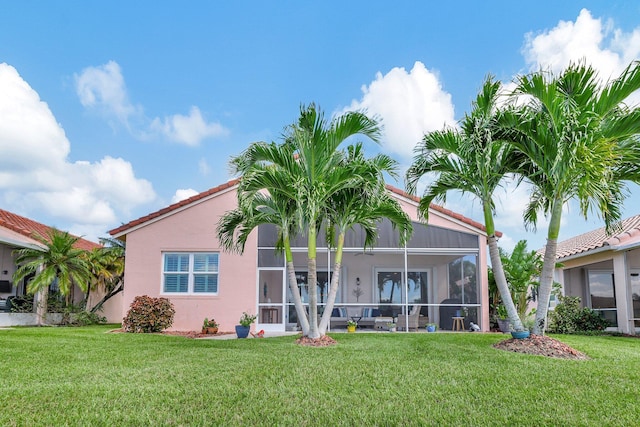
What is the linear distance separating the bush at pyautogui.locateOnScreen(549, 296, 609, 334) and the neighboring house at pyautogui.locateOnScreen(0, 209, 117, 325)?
753 inches

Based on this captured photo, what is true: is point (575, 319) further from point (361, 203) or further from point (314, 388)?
point (314, 388)

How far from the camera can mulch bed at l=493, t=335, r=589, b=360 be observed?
9164 mm

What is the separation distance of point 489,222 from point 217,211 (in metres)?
10.1

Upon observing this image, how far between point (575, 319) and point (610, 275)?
487cm

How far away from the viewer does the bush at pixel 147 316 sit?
1538 cm

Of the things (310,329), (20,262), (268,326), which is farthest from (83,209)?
(310,329)

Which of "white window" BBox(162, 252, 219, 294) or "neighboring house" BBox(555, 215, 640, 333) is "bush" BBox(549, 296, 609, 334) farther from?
"white window" BBox(162, 252, 219, 294)

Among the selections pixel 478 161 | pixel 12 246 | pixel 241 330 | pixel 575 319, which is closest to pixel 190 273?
pixel 241 330

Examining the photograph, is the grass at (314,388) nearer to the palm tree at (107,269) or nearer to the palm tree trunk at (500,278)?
the palm tree trunk at (500,278)

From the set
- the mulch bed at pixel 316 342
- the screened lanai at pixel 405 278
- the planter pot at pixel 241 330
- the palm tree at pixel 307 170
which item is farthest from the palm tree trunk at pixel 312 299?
the screened lanai at pixel 405 278

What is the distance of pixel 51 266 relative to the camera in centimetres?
1809

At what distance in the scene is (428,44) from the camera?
14984 millimetres

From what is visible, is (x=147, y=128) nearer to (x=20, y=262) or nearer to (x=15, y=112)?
(x=15, y=112)

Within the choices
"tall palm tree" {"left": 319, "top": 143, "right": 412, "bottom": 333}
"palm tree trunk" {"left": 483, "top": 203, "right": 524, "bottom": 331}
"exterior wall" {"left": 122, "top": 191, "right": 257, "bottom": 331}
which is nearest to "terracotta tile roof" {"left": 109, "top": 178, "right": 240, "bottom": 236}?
"exterior wall" {"left": 122, "top": 191, "right": 257, "bottom": 331}
